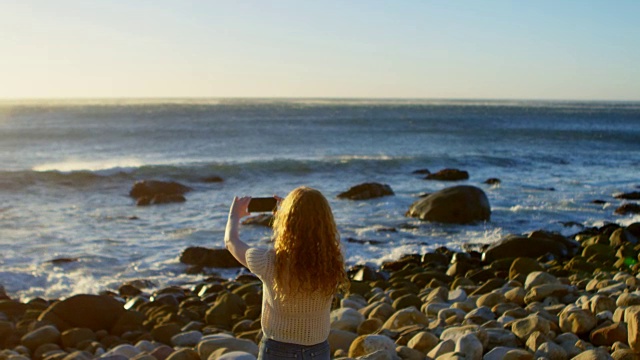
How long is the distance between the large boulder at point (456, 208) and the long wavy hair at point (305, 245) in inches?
502

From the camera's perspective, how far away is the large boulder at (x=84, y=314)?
823 centimetres

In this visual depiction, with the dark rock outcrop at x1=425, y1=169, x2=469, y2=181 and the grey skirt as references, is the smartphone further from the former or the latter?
the dark rock outcrop at x1=425, y1=169, x2=469, y2=181

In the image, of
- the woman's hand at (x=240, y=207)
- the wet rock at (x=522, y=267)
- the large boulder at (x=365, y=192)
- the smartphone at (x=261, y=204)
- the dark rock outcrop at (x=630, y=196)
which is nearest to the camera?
the woman's hand at (x=240, y=207)

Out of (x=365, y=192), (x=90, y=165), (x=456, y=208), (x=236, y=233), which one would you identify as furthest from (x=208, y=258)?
(x=90, y=165)

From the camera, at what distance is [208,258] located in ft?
40.1

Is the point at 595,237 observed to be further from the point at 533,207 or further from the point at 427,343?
the point at 427,343

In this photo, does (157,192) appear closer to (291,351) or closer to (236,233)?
(236,233)

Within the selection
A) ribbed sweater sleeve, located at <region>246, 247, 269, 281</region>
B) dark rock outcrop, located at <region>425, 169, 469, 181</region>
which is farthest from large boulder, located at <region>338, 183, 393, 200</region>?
ribbed sweater sleeve, located at <region>246, 247, 269, 281</region>

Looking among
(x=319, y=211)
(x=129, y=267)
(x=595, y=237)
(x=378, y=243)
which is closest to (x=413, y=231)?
(x=378, y=243)

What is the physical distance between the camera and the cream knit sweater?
147 inches

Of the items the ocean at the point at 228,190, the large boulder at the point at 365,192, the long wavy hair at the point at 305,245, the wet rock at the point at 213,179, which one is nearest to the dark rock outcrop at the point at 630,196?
the ocean at the point at 228,190

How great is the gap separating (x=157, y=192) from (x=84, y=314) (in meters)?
12.2

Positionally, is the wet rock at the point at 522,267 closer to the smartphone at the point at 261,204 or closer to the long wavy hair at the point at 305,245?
the smartphone at the point at 261,204

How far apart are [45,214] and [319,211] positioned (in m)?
15.1
